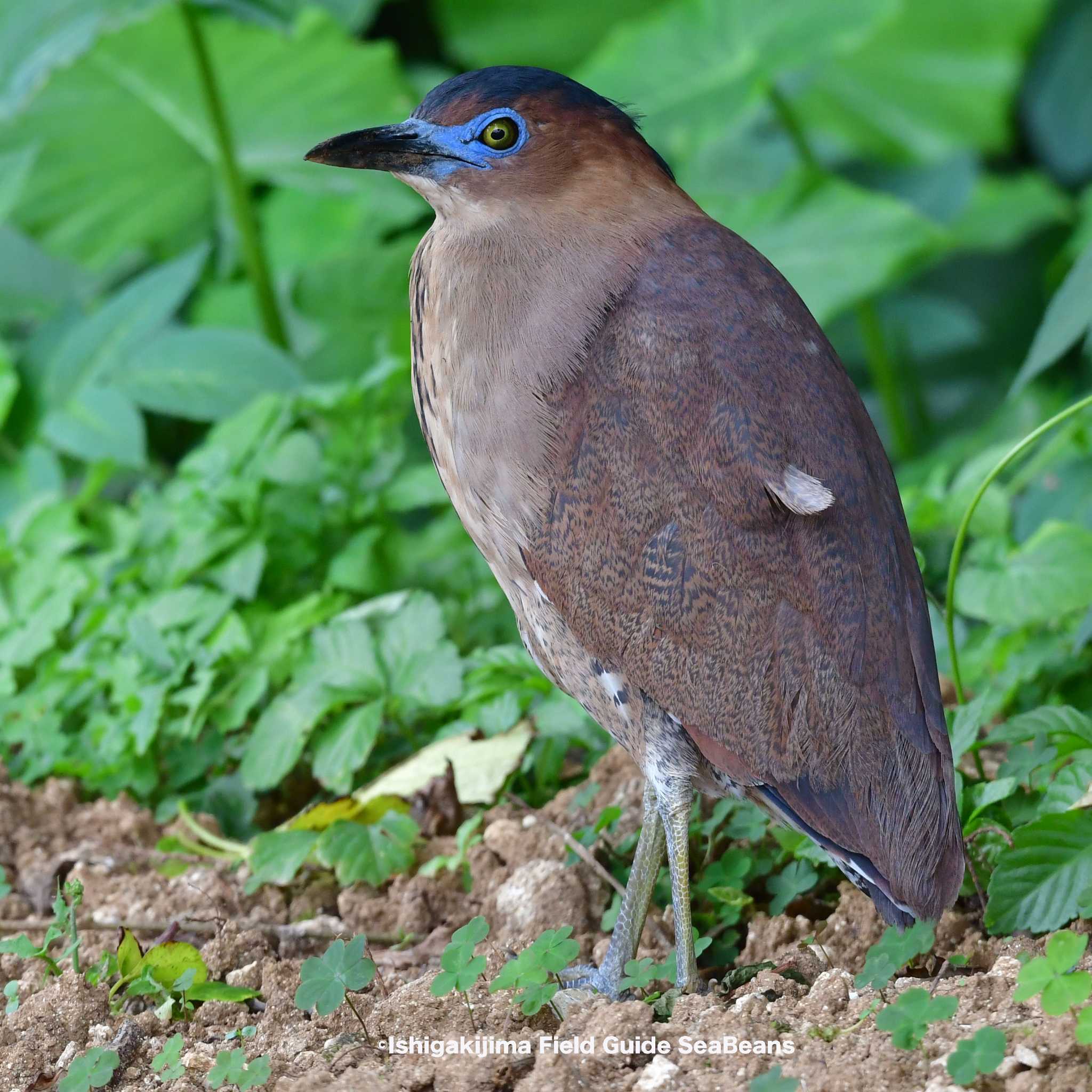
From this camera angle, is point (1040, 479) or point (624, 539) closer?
point (624, 539)

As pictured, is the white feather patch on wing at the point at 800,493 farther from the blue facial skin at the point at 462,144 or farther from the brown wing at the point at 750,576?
the blue facial skin at the point at 462,144

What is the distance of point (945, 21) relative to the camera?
5.75 meters

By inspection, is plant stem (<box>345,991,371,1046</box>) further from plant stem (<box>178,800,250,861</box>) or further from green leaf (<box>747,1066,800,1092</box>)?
plant stem (<box>178,800,250,861</box>)

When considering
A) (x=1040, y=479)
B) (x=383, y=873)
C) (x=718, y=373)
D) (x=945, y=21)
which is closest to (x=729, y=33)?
(x=945, y=21)

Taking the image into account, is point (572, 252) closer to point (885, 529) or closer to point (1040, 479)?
point (885, 529)

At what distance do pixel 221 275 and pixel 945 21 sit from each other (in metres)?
3.22

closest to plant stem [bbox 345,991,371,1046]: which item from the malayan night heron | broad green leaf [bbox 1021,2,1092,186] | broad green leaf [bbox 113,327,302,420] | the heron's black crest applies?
the malayan night heron

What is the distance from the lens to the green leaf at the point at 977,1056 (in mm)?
1578

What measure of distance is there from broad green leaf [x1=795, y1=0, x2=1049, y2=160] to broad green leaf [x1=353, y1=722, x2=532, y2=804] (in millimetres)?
3907

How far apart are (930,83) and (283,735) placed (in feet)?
14.7

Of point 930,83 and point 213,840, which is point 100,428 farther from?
point 930,83

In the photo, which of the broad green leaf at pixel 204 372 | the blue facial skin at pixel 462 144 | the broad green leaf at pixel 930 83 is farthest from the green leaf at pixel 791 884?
the broad green leaf at pixel 930 83

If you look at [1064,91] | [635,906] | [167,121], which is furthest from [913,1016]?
[1064,91]

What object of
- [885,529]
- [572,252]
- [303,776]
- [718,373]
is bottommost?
[303,776]
